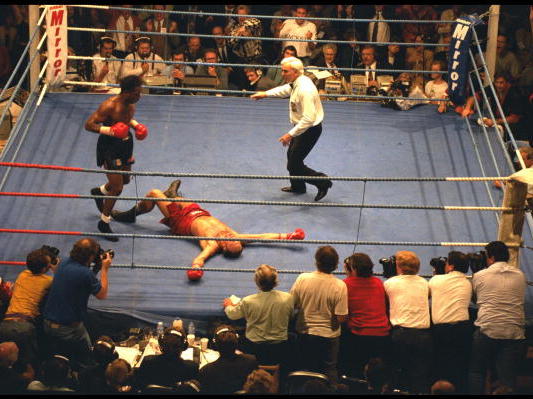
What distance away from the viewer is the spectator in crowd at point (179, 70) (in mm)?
8305

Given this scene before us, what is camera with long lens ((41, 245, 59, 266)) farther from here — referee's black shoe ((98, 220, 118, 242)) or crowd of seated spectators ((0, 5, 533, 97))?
crowd of seated spectators ((0, 5, 533, 97))

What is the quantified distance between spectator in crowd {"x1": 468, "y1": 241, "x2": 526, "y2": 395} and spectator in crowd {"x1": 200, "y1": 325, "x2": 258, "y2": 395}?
1379mm

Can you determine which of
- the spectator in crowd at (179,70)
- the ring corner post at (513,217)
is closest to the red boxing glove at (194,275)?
the ring corner post at (513,217)

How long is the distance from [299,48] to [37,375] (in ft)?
16.1

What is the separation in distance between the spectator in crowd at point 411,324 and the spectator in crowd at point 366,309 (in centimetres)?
6

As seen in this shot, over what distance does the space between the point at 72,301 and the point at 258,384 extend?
1.28 meters

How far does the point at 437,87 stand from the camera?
831 cm

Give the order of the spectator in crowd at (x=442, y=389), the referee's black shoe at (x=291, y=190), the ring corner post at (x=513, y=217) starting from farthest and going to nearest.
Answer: the referee's black shoe at (x=291, y=190) → the ring corner post at (x=513, y=217) → the spectator in crowd at (x=442, y=389)

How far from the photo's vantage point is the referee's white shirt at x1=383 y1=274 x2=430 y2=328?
16.7 feet

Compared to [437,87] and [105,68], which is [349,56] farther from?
[105,68]

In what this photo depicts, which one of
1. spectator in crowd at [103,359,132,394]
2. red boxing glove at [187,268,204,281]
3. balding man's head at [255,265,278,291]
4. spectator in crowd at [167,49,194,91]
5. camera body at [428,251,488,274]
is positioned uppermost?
spectator in crowd at [167,49,194,91]

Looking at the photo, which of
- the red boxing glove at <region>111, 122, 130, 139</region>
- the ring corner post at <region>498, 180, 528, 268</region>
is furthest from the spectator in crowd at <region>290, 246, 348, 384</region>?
the red boxing glove at <region>111, 122, 130, 139</region>

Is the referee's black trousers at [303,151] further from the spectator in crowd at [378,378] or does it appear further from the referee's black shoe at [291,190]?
the spectator in crowd at [378,378]

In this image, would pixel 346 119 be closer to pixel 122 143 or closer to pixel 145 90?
pixel 145 90
